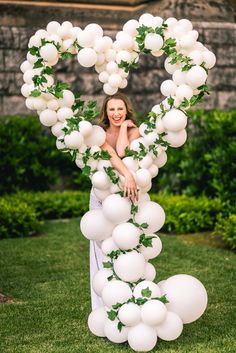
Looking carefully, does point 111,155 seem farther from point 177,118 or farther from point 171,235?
point 171,235

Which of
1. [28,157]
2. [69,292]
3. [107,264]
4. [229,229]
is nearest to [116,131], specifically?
[107,264]

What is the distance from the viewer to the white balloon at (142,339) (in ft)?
16.2

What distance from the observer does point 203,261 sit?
7.58 m

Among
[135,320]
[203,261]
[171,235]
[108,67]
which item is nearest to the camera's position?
[135,320]

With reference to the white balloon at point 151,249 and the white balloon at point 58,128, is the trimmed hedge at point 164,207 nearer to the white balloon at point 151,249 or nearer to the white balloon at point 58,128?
the white balloon at point 151,249

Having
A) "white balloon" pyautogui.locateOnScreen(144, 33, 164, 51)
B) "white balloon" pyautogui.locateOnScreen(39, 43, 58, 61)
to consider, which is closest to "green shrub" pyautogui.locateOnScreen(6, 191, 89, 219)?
"white balloon" pyautogui.locateOnScreen(39, 43, 58, 61)

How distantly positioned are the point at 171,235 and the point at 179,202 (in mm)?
434

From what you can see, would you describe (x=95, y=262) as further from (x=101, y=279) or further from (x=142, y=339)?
(x=142, y=339)

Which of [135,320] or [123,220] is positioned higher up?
[123,220]

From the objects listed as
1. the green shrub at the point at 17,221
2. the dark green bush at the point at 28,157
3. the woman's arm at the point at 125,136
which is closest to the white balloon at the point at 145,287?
the woman's arm at the point at 125,136

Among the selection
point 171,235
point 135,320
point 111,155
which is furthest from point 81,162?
point 171,235

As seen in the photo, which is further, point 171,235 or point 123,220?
point 171,235

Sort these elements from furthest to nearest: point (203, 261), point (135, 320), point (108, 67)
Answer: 1. point (203, 261)
2. point (108, 67)
3. point (135, 320)

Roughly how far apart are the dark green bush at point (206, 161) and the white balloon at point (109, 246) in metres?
3.88
